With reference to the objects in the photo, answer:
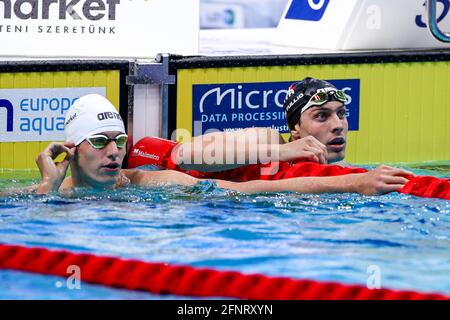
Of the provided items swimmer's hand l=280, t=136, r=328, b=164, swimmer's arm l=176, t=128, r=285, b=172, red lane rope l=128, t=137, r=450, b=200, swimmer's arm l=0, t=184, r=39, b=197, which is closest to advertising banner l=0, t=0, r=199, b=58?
red lane rope l=128, t=137, r=450, b=200

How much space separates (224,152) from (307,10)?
2099mm

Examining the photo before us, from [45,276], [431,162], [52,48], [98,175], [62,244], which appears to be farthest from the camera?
[431,162]

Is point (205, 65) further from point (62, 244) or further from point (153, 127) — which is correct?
point (62, 244)

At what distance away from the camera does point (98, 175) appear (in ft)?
15.6

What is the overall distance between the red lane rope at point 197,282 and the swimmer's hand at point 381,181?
1095 millimetres

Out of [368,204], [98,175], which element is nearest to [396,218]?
[368,204]

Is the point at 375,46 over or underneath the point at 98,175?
over

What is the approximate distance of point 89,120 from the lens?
15.8ft

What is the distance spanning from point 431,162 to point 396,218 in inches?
75.4

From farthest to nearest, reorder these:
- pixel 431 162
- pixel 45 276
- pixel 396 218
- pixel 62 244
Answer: pixel 431 162, pixel 396 218, pixel 62 244, pixel 45 276

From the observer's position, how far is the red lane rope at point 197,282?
11.2ft

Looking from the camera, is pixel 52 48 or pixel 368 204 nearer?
pixel 368 204

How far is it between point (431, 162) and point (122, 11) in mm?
1984

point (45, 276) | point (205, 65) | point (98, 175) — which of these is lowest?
point (45, 276)
